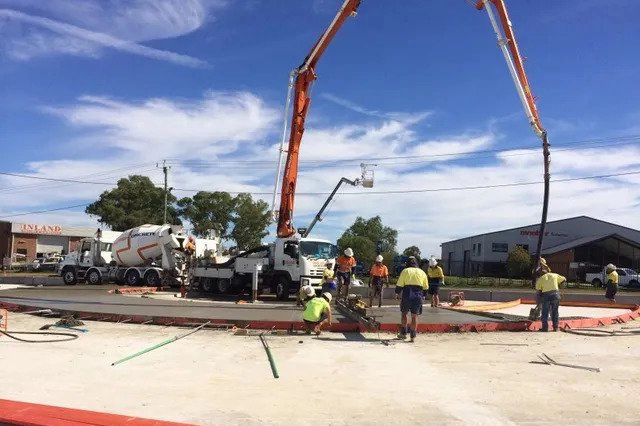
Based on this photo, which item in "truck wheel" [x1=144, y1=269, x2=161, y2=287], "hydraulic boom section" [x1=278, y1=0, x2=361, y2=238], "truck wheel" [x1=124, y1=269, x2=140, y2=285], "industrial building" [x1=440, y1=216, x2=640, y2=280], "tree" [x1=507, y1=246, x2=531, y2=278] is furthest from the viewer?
"industrial building" [x1=440, y1=216, x2=640, y2=280]

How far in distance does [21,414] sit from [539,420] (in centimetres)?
509

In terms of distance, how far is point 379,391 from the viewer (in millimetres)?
6961

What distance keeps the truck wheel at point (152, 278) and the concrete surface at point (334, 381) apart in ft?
58.2

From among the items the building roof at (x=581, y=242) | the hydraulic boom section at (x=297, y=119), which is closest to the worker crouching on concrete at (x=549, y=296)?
the hydraulic boom section at (x=297, y=119)

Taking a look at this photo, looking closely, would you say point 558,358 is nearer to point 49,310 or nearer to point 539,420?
point 539,420

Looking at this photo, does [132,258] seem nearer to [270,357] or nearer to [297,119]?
[297,119]

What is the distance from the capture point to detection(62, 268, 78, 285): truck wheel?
32438 millimetres

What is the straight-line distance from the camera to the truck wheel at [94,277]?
31.9m

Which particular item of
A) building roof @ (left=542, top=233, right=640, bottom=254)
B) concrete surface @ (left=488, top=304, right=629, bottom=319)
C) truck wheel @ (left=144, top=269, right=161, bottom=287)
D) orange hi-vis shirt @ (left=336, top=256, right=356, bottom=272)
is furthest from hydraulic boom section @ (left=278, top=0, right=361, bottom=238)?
building roof @ (left=542, top=233, right=640, bottom=254)

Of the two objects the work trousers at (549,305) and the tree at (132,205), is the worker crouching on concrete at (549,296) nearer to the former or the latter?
the work trousers at (549,305)

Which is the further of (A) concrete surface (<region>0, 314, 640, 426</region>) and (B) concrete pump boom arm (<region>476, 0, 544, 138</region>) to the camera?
(B) concrete pump boom arm (<region>476, 0, 544, 138</region>)

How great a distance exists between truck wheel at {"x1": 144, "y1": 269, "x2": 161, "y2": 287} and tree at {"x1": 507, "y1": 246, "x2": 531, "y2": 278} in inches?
1514

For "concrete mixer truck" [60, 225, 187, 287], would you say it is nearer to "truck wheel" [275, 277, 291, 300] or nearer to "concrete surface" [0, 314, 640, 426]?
"truck wheel" [275, 277, 291, 300]

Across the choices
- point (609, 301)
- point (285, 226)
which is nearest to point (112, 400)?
point (285, 226)
